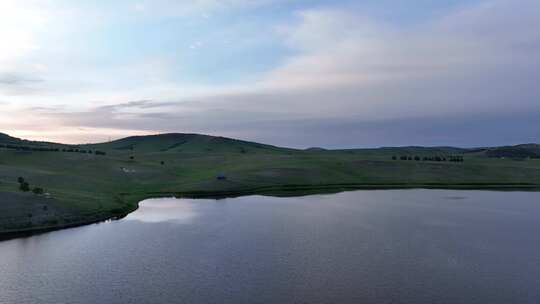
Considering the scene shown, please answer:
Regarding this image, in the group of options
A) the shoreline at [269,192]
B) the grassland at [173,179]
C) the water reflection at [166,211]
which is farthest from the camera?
the water reflection at [166,211]

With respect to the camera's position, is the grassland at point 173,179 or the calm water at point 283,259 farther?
the grassland at point 173,179

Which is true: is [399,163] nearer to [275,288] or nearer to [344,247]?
[344,247]

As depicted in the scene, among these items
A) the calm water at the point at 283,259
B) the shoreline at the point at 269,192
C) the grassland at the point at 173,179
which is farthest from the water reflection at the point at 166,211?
the grassland at the point at 173,179

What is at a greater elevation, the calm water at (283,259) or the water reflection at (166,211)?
the water reflection at (166,211)

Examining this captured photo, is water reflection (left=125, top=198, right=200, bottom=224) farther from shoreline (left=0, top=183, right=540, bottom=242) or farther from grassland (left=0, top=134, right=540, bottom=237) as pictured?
grassland (left=0, top=134, right=540, bottom=237)

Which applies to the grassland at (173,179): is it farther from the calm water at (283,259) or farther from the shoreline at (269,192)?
the calm water at (283,259)

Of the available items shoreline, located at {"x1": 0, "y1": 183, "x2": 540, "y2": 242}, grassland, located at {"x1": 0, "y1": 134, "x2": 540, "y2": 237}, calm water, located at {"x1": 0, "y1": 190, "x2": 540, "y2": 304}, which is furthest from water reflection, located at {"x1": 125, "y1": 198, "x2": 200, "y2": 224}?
grassland, located at {"x1": 0, "y1": 134, "x2": 540, "y2": 237}
